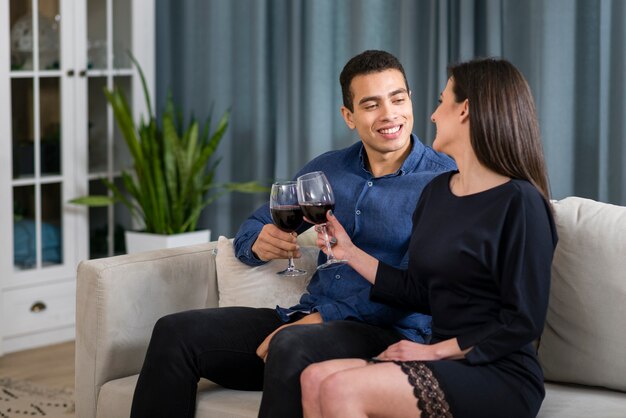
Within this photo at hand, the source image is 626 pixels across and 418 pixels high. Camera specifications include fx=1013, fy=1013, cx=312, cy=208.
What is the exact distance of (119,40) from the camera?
4.72 metres

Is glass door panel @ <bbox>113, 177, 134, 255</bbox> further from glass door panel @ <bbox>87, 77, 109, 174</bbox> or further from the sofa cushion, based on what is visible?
the sofa cushion

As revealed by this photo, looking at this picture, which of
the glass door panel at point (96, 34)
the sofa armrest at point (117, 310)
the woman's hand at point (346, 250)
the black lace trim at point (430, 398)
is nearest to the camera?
the black lace trim at point (430, 398)

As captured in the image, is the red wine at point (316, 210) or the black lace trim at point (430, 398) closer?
the black lace trim at point (430, 398)

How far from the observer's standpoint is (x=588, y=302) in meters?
2.45

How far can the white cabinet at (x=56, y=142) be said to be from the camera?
431 centimetres

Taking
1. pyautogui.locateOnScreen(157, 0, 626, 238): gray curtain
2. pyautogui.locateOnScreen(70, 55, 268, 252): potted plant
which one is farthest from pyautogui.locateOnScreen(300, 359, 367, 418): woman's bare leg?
pyautogui.locateOnScreen(70, 55, 268, 252): potted plant

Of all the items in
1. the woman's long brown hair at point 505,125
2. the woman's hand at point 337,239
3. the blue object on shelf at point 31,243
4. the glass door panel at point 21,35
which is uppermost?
the glass door panel at point 21,35

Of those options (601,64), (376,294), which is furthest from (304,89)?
(376,294)

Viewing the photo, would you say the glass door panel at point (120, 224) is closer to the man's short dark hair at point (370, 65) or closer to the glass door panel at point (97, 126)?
the glass door panel at point (97, 126)

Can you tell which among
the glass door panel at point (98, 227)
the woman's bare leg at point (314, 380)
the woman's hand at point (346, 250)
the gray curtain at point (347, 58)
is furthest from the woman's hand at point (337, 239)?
the glass door panel at point (98, 227)

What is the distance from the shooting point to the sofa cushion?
2422 millimetres

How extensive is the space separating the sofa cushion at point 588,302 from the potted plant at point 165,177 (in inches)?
81.6

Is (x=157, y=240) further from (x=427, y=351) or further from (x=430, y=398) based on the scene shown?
(x=430, y=398)

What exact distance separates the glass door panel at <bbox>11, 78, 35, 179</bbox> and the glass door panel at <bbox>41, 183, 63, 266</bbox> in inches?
5.3
